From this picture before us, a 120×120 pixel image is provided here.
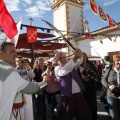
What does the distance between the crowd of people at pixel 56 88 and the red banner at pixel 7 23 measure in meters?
1.00

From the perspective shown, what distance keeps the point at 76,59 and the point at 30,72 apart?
1.97 metres

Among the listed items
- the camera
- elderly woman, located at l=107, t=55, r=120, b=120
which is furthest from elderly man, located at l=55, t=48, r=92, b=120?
the camera

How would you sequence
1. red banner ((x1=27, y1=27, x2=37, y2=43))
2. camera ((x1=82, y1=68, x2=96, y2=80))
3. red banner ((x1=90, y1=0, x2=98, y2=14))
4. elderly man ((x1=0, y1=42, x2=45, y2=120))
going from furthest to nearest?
1. red banner ((x1=90, y1=0, x2=98, y2=14))
2. red banner ((x1=27, y1=27, x2=37, y2=43))
3. camera ((x1=82, y1=68, x2=96, y2=80))
4. elderly man ((x1=0, y1=42, x2=45, y2=120))

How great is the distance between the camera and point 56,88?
16.2 ft

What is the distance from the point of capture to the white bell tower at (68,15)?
27188 millimetres

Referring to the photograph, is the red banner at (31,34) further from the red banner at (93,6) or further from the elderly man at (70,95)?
the elderly man at (70,95)

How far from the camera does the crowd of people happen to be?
239 centimetres

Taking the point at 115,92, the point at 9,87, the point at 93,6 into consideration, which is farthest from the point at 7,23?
the point at 93,6

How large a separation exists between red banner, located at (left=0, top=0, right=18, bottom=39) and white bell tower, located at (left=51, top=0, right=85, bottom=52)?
73.7 feet

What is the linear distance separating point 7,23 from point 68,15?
2387 cm

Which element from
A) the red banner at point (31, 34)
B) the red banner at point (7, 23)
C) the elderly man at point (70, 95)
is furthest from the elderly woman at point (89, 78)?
the red banner at point (31, 34)

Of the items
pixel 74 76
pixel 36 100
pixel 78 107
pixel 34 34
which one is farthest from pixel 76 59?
pixel 34 34

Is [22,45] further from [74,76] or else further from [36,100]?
[74,76]

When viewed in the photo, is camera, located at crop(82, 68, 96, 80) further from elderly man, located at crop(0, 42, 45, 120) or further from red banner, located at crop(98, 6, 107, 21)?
red banner, located at crop(98, 6, 107, 21)
